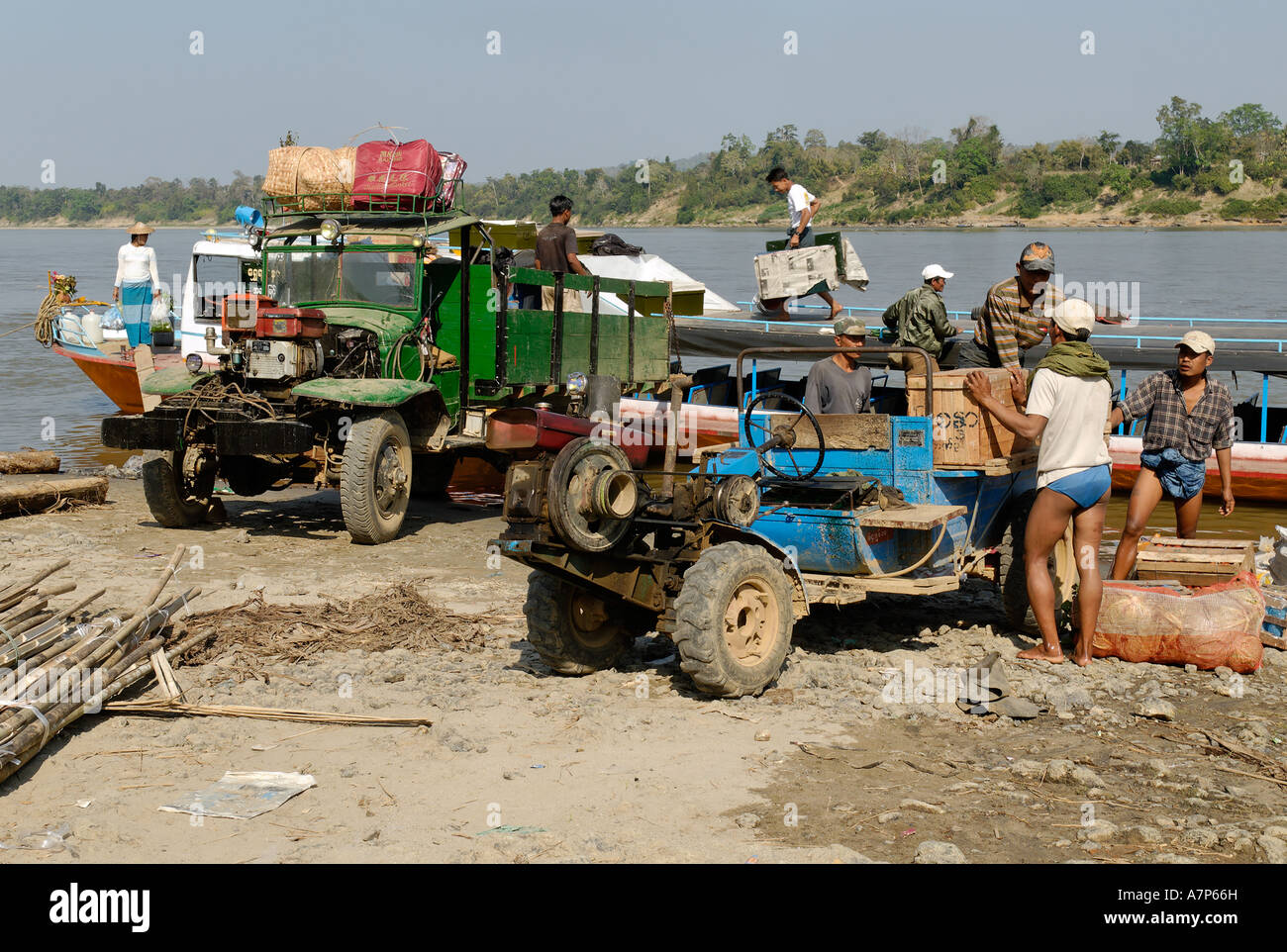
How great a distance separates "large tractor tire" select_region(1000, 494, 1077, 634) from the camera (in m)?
8.15

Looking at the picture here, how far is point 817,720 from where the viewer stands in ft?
21.1

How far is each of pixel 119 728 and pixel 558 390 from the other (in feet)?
23.5

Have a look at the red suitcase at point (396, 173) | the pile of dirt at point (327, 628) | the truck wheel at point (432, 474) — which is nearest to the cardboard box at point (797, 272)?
the truck wheel at point (432, 474)

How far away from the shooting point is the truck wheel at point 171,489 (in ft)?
36.4

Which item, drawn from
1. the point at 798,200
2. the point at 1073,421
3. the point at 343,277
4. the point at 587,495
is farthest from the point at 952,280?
the point at 587,495

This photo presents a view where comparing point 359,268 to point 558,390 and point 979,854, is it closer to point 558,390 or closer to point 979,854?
point 558,390

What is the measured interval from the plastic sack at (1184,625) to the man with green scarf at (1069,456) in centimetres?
20

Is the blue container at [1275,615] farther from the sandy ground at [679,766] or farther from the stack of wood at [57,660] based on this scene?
the stack of wood at [57,660]

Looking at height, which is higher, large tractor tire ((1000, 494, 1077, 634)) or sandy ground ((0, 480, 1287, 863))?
large tractor tire ((1000, 494, 1077, 634))

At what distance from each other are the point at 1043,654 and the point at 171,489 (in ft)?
24.2

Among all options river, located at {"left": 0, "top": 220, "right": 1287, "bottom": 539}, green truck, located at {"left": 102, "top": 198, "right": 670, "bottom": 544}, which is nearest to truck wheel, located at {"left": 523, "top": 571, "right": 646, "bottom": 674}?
green truck, located at {"left": 102, "top": 198, "right": 670, "bottom": 544}

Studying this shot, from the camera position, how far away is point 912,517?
694 cm

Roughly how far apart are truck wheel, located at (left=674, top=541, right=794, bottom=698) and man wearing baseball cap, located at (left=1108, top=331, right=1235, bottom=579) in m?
2.67

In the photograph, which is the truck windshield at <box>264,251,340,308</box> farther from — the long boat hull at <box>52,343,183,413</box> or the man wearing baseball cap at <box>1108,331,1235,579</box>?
the long boat hull at <box>52,343,183,413</box>
